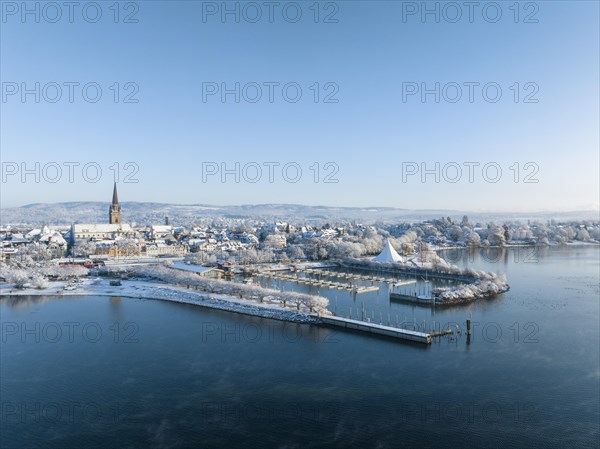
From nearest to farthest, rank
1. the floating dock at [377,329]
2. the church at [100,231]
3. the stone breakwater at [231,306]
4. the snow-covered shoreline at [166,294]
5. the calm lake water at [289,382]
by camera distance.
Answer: the calm lake water at [289,382] < the floating dock at [377,329] < the stone breakwater at [231,306] < the snow-covered shoreline at [166,294] < the church at [100,231]

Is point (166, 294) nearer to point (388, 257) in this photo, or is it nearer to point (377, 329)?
point (377, 329)

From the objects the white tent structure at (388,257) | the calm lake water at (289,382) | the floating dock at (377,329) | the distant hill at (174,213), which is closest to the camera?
the calm lake water at (289,382)

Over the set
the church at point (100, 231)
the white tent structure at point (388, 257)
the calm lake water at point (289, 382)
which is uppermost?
the church at point (100, 231)

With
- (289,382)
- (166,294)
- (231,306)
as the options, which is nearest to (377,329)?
(289,382)

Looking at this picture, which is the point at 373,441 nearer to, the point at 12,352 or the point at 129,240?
the point at 12,352

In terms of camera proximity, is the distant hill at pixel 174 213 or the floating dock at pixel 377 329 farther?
the distant hill at pixel 174 213

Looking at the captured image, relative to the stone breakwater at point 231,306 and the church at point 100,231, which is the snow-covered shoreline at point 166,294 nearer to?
the stone breakwater at point 231,306

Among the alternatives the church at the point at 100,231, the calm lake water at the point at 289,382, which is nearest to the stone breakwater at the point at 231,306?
the calm lake water at the point at 289,382

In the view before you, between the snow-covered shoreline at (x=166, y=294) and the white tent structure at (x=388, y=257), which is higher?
the white tent structure at (x=388, y=257)
